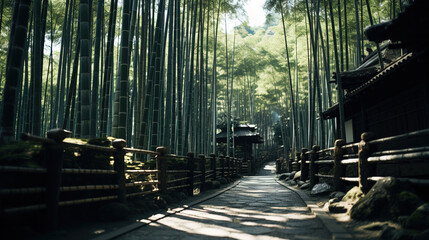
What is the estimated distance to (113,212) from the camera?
12.5 ft

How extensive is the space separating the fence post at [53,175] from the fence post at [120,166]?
1158mm

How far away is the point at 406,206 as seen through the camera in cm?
315

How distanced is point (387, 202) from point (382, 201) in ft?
0.18

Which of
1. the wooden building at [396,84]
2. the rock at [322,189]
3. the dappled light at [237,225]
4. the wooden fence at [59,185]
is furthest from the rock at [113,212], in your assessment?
the rock at [322,189]

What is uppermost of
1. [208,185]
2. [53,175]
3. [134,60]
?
[134,60]

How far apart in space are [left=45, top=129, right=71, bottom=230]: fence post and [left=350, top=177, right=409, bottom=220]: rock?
3170 millimetres

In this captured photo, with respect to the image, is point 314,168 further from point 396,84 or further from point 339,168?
point 396,84

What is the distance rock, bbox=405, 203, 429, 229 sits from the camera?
2.61 metres

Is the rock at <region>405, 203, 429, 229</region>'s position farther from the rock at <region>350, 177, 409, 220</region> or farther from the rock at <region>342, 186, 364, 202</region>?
the rock at <region>342, 186, 364, 202</region>

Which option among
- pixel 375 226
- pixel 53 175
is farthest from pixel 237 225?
pixel 53 175

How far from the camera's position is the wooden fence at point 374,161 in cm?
359

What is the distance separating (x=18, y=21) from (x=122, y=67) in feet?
6.64

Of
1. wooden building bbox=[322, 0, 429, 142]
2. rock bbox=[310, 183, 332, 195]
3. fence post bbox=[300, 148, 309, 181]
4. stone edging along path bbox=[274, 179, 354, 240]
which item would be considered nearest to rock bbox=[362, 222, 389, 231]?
stone edging along path bbox=[274, 179, 354, 240]

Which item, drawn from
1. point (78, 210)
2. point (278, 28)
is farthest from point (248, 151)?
point (78, 210)
